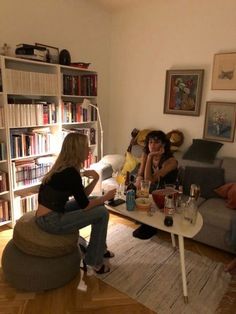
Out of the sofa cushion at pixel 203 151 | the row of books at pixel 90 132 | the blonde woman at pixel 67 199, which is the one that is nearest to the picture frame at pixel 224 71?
the sofa cushion at pixel 203 151

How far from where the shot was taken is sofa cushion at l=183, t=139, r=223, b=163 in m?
3.02

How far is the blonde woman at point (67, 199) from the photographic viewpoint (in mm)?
1821

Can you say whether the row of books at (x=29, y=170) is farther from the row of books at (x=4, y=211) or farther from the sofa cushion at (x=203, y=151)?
the sofa cushion at (x=203, y=151)

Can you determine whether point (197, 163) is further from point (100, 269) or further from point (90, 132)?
point (100, 269)

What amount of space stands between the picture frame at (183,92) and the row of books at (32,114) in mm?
1545

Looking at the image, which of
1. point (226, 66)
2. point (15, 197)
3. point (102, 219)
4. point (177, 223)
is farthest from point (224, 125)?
point (15, 197)

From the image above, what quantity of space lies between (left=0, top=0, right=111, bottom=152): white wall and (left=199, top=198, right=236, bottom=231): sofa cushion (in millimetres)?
2286

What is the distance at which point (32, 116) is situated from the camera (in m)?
2.83

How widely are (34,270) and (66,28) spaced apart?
2.91m

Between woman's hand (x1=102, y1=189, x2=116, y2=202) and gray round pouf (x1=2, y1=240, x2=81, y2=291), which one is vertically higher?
woman's hand (x1=102, y1=189, x2=116, y2=202)

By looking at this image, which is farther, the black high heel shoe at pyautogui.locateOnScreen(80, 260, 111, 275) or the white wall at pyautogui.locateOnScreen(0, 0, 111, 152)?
the white wall at pyautogui.locateOnScreen(0, 0, 111, 152)

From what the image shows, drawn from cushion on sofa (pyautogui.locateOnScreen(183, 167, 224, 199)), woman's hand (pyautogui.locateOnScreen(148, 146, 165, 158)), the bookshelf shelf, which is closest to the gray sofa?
cushion on sofa (pyautogui.locateOnScreen(183, 167, 224, 199))

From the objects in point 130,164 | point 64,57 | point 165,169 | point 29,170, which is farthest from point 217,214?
point 64,57

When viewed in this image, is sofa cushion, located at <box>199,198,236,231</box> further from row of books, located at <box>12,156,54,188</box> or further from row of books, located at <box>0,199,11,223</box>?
row of books, located at <box>0,199,11,223</box>
